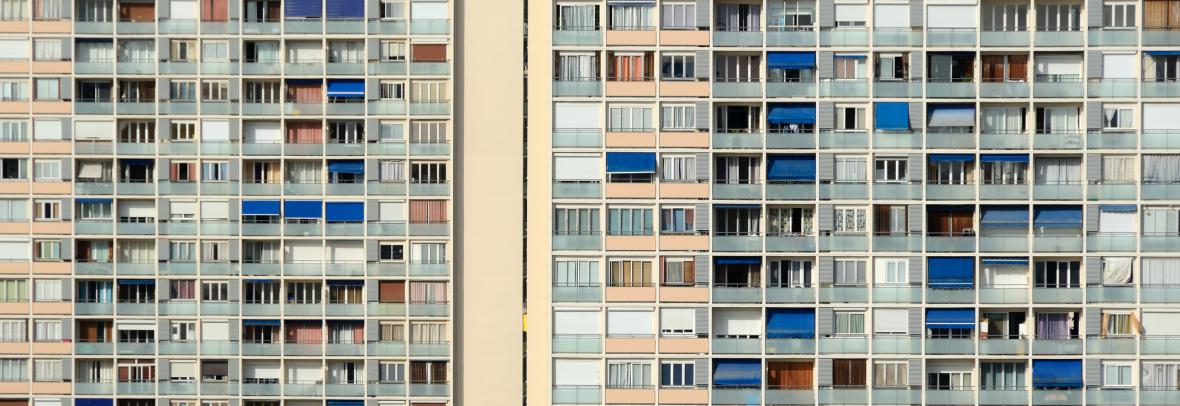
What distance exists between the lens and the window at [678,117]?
5044 centimetres

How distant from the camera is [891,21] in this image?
5041cm

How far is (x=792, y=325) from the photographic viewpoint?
5041cm

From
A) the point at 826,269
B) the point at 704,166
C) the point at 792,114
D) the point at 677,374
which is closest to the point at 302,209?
the point at 704,166

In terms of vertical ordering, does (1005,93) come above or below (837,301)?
above

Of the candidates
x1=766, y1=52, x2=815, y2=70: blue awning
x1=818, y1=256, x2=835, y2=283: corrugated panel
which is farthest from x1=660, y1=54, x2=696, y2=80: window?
x1=818, y1=256, x2=835, y2=283: corrugated panel

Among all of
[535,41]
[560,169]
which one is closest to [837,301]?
[560,169]

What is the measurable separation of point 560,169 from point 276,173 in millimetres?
12184

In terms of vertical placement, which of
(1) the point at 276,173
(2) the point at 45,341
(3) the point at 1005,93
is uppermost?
(3) the point at 1005,93

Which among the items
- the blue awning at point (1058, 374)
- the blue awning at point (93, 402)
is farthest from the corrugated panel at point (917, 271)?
the blue awning at point (93, 402)

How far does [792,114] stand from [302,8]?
20736 mm

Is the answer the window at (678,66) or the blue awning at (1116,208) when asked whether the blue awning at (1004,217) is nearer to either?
the blue awning at (1116,208)

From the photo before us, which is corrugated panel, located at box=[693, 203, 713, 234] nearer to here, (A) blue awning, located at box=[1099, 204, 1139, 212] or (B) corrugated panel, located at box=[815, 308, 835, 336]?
(B) corrugated panel, located at box=[815, 308, 835, 336]

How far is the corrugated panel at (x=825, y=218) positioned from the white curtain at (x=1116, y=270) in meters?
11.2

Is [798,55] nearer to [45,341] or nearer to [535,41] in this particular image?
[535,41]
